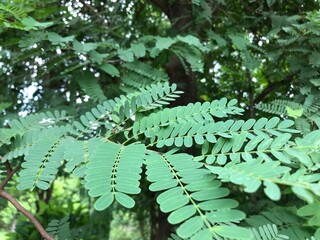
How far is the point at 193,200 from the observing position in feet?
2.10

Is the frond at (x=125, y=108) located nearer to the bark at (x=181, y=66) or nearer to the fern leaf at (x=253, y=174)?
the fern leaf at (x=253, y=174)

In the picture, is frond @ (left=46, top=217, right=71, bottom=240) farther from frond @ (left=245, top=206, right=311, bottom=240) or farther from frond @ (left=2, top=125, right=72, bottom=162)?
frond @ (left=245, top=206, right=311, bottom=240)

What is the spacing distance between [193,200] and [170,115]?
319 millimetres

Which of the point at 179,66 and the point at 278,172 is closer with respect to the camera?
the point at 278,172

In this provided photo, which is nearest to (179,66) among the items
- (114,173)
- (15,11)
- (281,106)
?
(281,106)

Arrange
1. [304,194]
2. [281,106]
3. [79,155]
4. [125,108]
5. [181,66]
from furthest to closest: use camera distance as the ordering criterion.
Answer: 1. [181,66]
2. [281,106]
3. [125,108]
4. [79,155]
5. [304,194]

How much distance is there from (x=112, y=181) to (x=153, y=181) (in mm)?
80

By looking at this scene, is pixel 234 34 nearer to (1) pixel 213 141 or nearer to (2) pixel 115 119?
(2) pixel 115 119

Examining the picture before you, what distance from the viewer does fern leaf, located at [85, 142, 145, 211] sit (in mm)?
673

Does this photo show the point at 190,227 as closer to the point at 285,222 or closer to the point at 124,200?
the point at 124,200

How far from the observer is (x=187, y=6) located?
1962mm

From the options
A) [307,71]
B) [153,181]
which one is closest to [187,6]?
[307,71]

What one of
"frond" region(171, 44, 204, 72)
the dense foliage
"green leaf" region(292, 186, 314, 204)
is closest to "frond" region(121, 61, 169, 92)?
the dense foliage

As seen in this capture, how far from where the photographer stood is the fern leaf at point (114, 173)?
2.21ft
